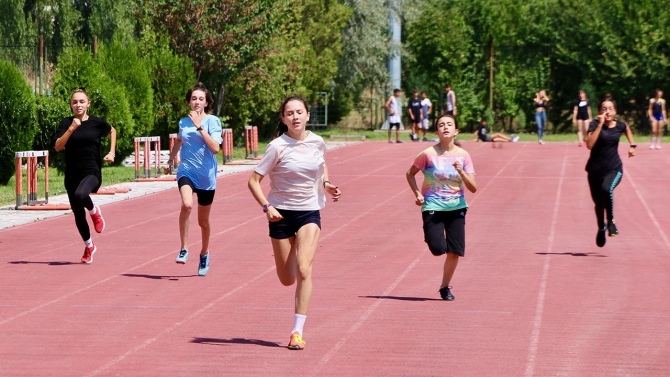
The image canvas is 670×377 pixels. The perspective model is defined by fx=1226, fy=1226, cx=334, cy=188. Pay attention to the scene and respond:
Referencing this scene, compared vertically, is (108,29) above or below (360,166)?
above

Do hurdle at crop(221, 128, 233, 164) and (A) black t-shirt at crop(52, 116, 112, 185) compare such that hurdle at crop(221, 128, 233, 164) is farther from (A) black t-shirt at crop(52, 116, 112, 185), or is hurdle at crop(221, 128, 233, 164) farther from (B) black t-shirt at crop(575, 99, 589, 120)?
(A) black t-shirt at crop(52, 116, 112, 185)

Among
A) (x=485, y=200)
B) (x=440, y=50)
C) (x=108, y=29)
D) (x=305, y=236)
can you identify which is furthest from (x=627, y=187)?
(x=108, y=29)

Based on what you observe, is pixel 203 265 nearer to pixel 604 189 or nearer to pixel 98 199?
pixel 604 189

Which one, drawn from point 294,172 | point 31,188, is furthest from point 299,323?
point 31,188

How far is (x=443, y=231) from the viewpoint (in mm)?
10039

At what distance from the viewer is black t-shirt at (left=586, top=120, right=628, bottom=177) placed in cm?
1357

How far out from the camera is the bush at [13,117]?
74.6 ft

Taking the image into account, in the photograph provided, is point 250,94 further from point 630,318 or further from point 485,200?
point 630,318

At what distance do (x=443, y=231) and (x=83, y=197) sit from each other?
3.95m

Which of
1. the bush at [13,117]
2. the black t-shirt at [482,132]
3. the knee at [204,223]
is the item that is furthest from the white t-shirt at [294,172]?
the black t-shirt at [482,132]

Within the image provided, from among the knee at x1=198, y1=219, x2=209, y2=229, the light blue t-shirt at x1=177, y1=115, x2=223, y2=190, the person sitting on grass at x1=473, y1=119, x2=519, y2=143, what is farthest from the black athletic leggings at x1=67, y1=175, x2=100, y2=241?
the person sitting on grass at x1=473, y1=119, x2=519, y2=143

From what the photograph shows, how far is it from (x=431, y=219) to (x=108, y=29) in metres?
49.0

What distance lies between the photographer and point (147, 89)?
29.6 m

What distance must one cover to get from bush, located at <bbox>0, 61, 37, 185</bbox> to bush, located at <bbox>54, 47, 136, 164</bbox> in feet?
10.1
